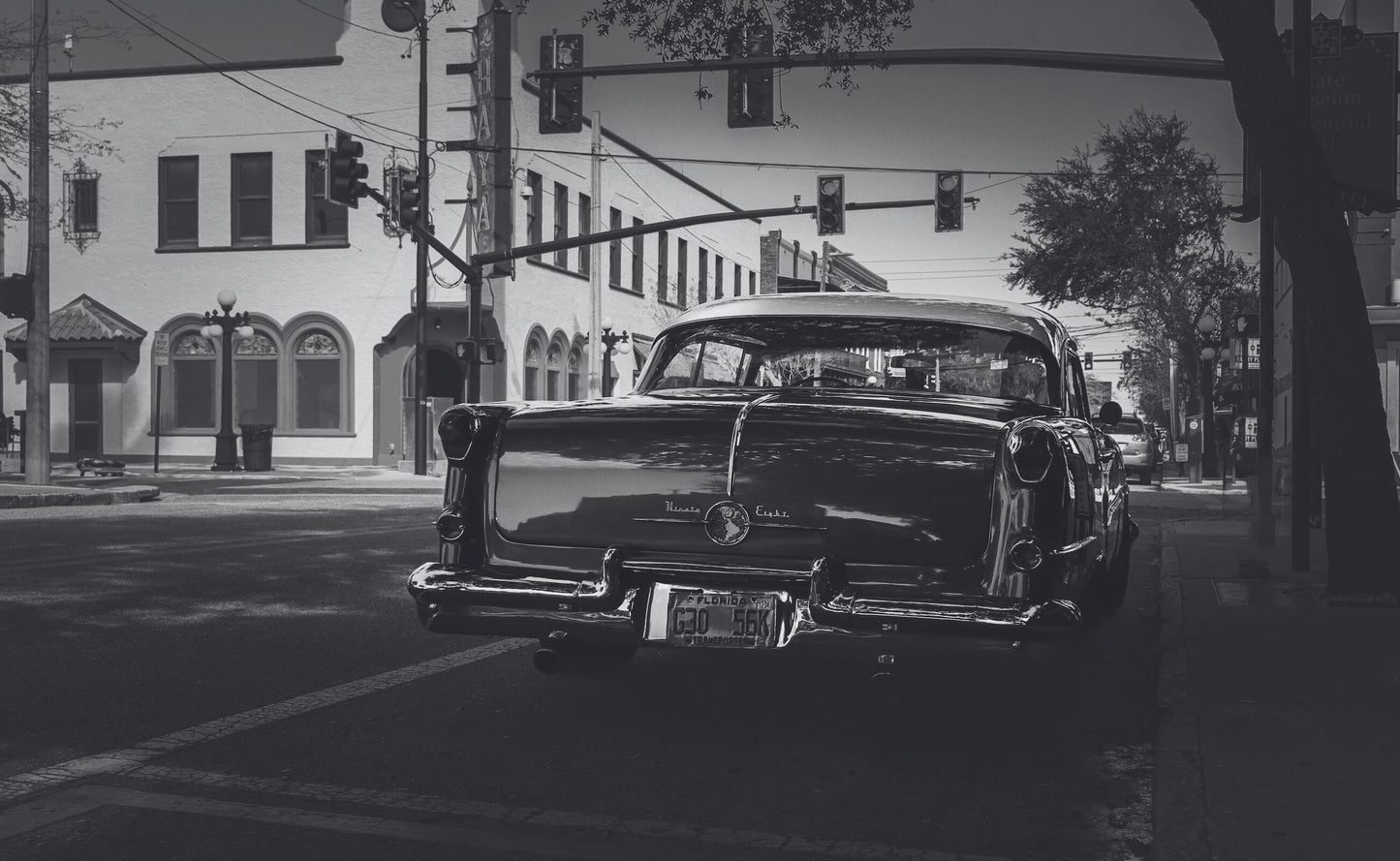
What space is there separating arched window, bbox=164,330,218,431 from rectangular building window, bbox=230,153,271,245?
2640 mm

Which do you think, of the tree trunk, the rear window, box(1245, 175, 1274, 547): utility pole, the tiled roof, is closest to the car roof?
the rear window

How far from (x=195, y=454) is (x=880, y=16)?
26.1 m

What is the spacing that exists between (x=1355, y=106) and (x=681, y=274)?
38.8 m

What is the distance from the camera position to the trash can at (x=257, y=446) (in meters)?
29.8

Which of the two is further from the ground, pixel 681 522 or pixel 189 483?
pixel 681 522

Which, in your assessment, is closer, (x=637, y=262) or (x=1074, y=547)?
(x=1074, y=547)

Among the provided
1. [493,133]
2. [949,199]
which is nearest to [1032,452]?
[949,199]

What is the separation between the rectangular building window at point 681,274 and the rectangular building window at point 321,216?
16.5m

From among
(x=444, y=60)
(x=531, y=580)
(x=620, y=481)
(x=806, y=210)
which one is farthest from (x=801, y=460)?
(x=444, y=60)

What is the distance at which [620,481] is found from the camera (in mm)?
5004

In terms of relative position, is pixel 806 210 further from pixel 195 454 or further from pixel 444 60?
pixel 195 454

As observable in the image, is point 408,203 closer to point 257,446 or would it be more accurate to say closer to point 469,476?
point 257,446

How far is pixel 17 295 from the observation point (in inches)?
760

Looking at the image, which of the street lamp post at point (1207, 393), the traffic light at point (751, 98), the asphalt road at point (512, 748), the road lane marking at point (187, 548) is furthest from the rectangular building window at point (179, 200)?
the asphalt road at point (512, 748)
